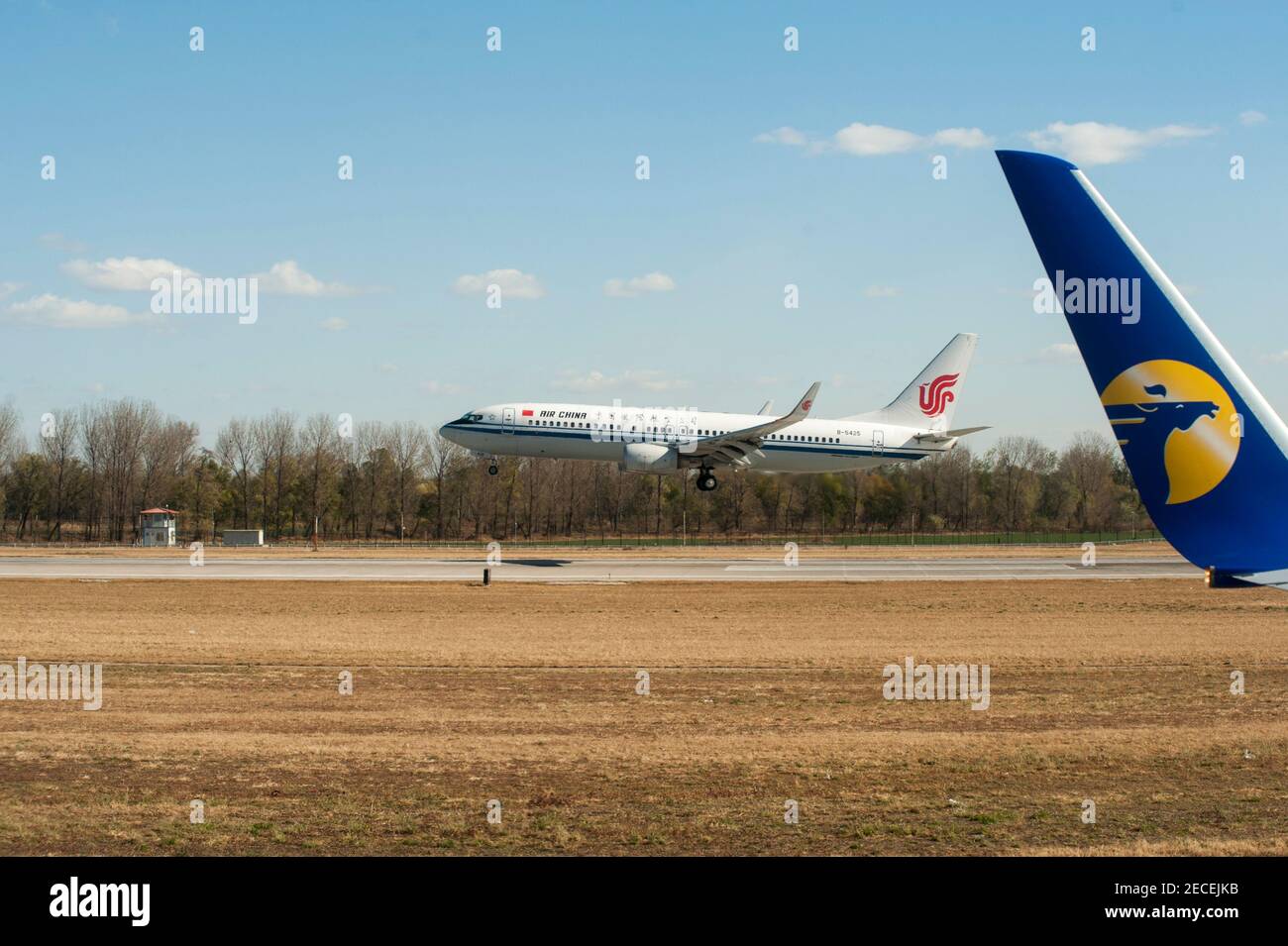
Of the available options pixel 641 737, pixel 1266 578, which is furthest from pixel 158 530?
pixel 1266 578

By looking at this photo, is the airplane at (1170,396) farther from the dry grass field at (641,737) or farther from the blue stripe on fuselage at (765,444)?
the blue stripe on fuselage at (765,444)

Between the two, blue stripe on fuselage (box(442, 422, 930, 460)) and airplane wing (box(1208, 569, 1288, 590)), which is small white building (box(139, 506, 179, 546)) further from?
airplane wing (box(1208, 569, 1288, 590))

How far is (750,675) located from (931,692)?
434 cm

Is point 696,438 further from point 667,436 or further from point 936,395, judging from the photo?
point 936,395

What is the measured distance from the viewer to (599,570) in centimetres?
5603

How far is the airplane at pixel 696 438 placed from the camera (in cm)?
6225

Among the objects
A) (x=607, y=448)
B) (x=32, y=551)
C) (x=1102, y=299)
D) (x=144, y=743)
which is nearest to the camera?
(x=1102, y=299)

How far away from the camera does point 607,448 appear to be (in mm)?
63219

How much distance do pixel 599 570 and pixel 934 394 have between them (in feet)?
87.9

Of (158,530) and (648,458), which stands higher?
(648,458)

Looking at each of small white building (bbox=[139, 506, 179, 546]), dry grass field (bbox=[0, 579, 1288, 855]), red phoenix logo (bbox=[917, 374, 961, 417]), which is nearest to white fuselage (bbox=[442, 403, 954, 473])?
red phoenix logo (bbox=[917, 374, 961, 417])
